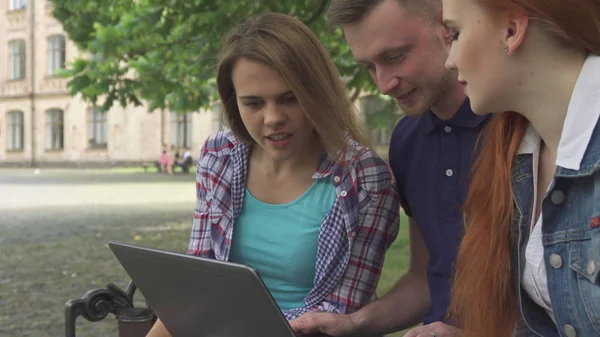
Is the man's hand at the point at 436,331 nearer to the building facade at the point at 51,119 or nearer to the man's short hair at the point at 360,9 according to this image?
the man's short hair at the point at 360,9

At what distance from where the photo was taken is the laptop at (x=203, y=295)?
1.43 metres

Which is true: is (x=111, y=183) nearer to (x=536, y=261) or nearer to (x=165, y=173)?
(x=165, y=173)

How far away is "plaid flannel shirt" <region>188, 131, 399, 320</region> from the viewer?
1.97 metres

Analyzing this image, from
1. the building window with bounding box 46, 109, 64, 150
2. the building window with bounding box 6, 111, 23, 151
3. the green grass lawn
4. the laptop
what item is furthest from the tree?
the building window with bounding box 6, 111, 23, 151

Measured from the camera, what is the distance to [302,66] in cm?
199

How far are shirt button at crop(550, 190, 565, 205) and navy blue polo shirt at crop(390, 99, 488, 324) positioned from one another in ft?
2.18

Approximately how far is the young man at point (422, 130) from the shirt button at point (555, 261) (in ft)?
2.13

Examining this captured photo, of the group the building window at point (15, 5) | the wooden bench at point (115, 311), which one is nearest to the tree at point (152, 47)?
the wooden bench at point (115, 311)

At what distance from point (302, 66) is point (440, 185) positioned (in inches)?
18.2

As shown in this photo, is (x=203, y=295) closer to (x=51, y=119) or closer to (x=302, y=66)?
(x=302, y=66)

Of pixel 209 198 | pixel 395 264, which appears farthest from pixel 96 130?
pixel 209 198

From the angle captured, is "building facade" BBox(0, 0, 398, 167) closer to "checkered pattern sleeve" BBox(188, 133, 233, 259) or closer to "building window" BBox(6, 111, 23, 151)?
"building window" BBox(6, 111, 23, 151)

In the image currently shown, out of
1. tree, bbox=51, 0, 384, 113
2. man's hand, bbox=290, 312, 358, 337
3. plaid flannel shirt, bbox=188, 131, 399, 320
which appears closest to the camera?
man's hand, bbox=290, 312, 358, 337

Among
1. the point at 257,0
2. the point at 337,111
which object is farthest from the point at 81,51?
the point at 337,111
